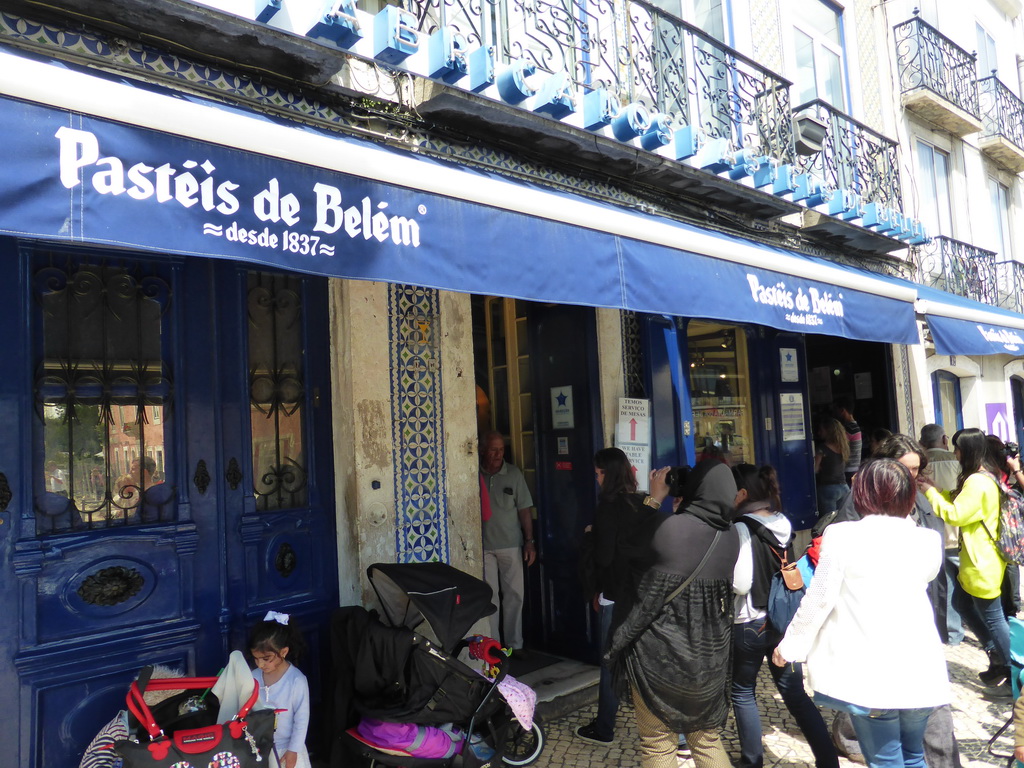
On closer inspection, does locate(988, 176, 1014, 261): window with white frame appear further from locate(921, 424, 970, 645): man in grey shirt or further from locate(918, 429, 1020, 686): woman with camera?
locate(918, 429, 1020, 686): woman with camera

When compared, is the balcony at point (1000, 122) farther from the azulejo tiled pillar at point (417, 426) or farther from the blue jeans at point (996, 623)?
the azulejo tiled pillar at point (417, 426)

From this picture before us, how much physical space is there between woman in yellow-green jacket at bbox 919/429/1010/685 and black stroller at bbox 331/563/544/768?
298 cm

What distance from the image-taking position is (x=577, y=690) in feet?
16.3

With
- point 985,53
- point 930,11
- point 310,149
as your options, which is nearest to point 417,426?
point 310,149

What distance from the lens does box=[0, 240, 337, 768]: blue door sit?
10.4 feet

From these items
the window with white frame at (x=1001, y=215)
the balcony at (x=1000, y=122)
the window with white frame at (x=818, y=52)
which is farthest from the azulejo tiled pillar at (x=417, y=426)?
the window with white frame at (x=1001, y=215)

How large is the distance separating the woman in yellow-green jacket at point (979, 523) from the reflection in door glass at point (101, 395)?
4414mm

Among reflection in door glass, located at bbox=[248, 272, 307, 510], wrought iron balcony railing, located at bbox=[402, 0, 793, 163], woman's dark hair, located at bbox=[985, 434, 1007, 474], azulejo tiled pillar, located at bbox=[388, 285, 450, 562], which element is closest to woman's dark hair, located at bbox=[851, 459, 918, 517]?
woman's dark hair, located at bbox=[985, 434, 1007, 474]

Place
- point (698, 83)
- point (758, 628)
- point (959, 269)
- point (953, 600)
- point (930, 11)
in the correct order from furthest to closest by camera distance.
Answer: point (930, 11) < point (959, 269) < point (698, 83) < point (953, 600) < point (758, 628)

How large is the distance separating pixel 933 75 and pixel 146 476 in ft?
35.7

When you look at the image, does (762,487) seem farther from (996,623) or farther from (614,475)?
(996,623)

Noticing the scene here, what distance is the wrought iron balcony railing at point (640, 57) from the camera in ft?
15.9

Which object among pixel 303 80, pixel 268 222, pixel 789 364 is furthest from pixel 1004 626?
pixel 303 80

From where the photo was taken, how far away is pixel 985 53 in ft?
42.3
